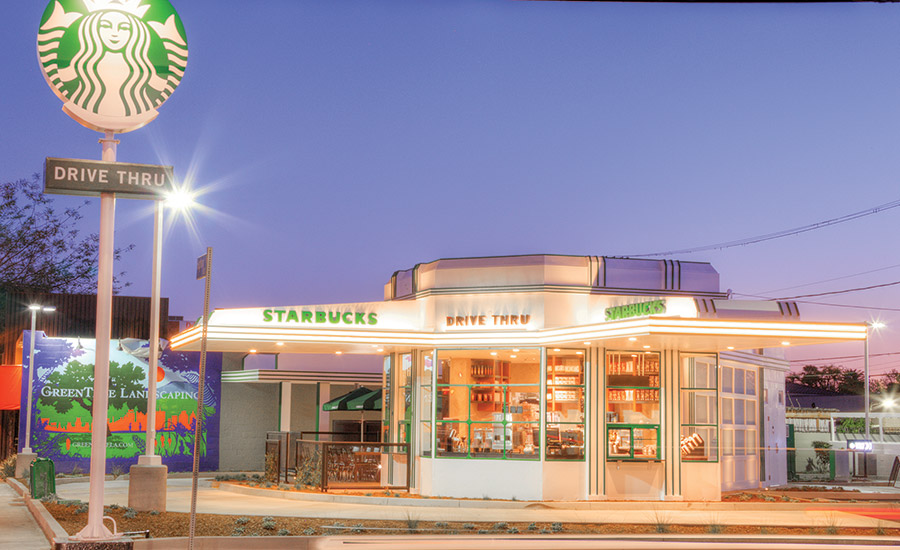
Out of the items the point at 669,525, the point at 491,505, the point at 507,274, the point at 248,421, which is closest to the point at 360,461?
the point at 491,505

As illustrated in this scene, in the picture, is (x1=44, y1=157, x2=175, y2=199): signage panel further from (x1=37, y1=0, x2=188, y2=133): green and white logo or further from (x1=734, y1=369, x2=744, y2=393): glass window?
(x1=734, y1=369, x2=744, y2=393): glass window

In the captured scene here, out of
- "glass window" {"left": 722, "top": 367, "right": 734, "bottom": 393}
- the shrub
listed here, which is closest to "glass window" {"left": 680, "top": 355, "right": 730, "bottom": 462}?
"glass window" {"left": 722, "top": 367, "right": 734, "bottom": 393}

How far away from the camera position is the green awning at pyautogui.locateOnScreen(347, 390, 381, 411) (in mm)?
30219

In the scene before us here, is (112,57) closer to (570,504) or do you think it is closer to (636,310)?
(636,310)

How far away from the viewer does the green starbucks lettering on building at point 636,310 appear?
21.1 metres

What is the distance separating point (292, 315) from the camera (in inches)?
889

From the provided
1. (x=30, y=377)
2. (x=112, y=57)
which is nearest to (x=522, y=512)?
(x=112, y=57)

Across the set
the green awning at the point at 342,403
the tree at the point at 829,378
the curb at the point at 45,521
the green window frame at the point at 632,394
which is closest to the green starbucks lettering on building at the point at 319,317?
the green window frame at the point at 632,394

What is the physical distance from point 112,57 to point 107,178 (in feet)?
4.84

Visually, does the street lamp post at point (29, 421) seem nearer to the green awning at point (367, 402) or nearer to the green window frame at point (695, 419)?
the green awning at point (367, 402)

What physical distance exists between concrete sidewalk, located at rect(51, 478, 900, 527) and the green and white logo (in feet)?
28.0

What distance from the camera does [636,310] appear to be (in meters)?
21.5

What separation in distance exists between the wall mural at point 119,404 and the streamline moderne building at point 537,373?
1014cm

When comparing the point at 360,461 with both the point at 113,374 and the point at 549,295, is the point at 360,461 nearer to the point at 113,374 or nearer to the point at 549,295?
the point at 549,295
